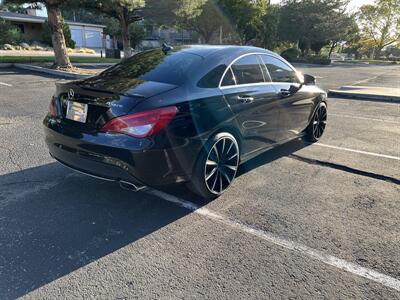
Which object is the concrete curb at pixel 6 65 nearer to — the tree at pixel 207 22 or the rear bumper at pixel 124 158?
the rear bumper at pixel 124 158

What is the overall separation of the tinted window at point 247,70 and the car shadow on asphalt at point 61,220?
1.50m

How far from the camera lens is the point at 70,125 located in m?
3.28

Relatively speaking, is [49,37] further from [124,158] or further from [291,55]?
[124,158]

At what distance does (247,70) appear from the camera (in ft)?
13.5

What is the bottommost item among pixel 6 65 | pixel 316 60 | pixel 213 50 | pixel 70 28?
pixel 316 60

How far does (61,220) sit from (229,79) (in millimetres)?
2313

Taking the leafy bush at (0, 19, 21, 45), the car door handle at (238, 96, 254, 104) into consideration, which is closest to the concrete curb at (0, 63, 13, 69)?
the car door handle at (238, 96, 254, 104)

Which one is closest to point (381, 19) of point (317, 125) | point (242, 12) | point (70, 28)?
point (242, 12)

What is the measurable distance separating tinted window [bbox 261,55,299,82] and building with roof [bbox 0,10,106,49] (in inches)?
1648

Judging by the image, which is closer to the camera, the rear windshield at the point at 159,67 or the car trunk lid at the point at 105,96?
the car trunk lid at the point at 105,96

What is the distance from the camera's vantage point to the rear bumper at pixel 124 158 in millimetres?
2945

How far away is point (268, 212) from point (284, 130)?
5.53ft

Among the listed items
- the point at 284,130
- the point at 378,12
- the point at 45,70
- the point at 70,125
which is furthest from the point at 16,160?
the point at 378,12

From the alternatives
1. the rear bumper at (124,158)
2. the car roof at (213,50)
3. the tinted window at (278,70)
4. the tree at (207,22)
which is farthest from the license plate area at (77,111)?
the tree at (207,22)
